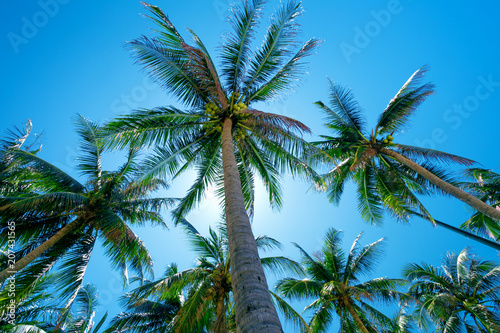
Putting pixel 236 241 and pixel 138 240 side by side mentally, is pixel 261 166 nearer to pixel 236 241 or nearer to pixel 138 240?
pixel 138 240

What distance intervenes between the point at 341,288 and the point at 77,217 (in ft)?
34.2

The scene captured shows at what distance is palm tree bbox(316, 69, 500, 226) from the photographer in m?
11.1

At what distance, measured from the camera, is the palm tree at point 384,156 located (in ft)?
36.4

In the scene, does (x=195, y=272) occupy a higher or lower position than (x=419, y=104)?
lower

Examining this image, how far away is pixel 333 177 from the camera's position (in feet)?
43.3

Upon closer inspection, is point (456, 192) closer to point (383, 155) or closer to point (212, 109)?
point (383, 155)

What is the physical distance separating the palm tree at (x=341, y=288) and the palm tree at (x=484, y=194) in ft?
14.7

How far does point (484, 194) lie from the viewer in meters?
13.1

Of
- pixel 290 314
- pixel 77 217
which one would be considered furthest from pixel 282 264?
pixel 77 217

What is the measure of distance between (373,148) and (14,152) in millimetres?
12531

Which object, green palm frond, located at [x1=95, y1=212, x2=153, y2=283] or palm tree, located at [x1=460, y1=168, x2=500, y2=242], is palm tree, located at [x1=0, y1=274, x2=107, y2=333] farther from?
palm tree, located at [x1=460, y1=168, x2=500, y2=242]

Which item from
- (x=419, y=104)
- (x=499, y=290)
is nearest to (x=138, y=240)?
(x=419, y=104)

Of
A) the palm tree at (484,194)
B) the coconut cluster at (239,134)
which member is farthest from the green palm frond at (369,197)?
the coconut cluster at (239,134)

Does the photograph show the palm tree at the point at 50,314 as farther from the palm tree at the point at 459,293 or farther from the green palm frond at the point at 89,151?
the palm tree at the point at 459,293
